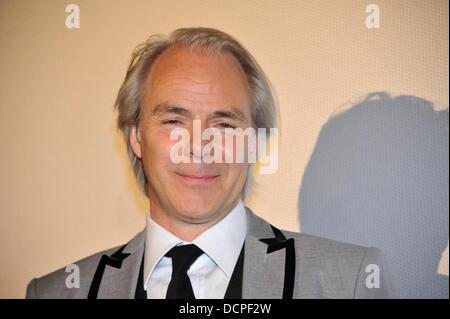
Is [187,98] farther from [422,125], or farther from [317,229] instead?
[422,125]

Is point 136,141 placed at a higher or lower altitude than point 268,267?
higher

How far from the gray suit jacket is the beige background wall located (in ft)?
0.32

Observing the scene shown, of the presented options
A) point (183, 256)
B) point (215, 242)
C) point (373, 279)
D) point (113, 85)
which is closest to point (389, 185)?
point (373, 279)

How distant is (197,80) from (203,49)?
11 centimetres

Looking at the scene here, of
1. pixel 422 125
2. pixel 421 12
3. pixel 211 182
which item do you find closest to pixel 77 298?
pixel 211 182

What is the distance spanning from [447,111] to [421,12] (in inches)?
12.9

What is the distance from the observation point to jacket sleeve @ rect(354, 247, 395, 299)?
4.93ft

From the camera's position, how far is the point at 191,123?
151 cm

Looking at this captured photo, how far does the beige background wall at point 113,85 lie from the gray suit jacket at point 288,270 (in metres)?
0.10

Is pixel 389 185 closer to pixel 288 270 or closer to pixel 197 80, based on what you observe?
pixel 288 270

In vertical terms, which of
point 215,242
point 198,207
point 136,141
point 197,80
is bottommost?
point 215,242

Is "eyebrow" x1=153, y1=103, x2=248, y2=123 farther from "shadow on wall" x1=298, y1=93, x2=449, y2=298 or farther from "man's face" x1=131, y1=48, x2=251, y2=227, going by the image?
"shadow on wall" x1=298, y1=93, x2=449, y2=298

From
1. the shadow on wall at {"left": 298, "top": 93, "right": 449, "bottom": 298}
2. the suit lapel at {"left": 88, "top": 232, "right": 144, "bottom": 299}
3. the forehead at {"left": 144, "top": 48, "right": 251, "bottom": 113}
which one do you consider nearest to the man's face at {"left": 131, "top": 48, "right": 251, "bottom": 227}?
the forehead at {"left": 144, "top": 48, "right": 251, "bottom": 113}

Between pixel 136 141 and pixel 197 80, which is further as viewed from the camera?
pixel 136 141
